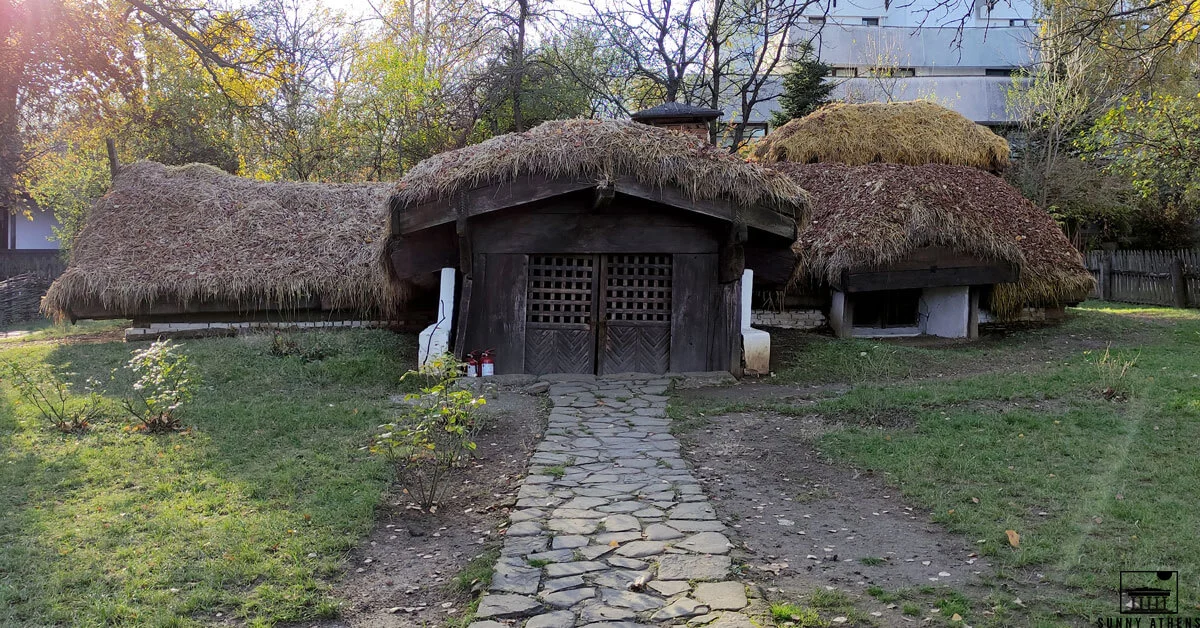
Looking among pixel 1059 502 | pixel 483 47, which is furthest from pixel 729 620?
pixel 483 47

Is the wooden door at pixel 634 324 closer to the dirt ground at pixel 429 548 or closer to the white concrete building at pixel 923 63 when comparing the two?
the dirt ground at pixel 429 548

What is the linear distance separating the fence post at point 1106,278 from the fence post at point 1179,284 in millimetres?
1867

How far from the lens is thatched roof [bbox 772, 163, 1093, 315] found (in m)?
11.9

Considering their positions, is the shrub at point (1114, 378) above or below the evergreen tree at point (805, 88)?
below

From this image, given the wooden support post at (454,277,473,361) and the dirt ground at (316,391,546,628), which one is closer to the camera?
the dirt ground at (316,391,546,628)

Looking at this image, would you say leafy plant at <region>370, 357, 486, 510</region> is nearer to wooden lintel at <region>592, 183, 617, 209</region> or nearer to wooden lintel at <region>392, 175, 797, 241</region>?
wooden lintel at <region>392, 175, 797, 241</region>

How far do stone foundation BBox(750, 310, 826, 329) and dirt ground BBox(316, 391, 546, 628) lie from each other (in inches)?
296

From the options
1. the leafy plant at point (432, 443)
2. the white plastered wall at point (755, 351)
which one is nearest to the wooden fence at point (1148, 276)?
the white plastered wall at point (755, 351)

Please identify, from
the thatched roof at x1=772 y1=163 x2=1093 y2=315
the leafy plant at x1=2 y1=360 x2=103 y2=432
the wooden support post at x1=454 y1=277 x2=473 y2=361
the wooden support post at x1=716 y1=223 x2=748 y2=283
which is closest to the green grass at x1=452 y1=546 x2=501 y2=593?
the leafy plant at x1=2 y1=360 x2=103 y2=432

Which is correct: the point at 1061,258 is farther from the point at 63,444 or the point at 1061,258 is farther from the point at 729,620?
the point at 63,444

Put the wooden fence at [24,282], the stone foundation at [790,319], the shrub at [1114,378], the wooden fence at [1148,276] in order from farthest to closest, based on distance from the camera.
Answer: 1. the wooden fence at [24,282]
2. the wooden fence at [1148,276]
3. the stone foundation at [790,319]
4. the shrub at [1114,378]

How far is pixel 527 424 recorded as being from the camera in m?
7.16

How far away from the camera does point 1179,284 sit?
59.8 feet

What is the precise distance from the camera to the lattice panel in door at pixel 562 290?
950 centimetres
